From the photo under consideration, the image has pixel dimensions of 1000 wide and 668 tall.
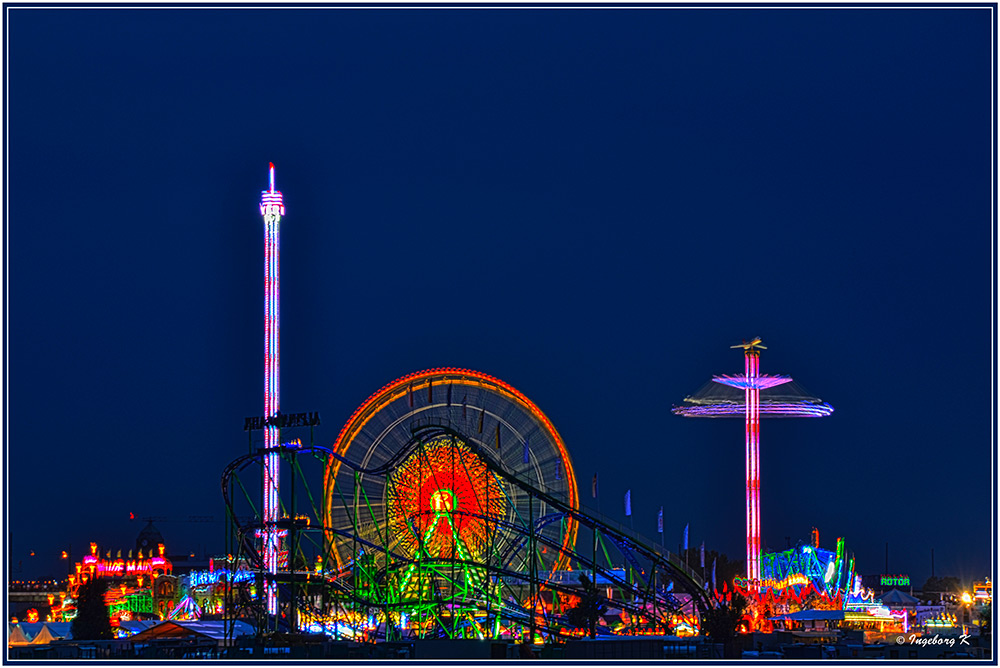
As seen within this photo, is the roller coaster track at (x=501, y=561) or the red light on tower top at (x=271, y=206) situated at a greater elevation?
the red light on tower top at (x=271, y=206)

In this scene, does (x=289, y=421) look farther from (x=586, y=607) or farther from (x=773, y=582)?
(x=773, y=582)

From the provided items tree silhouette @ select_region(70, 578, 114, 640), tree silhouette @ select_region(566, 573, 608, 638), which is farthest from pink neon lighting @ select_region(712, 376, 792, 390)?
tree silhouette @ select_region(70, 578, 114, 640)

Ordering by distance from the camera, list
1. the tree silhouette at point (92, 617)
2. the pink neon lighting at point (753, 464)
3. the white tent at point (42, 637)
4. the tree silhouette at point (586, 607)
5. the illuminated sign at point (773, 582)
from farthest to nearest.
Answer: the pink neon lighting at point (753, 464), the illuminated sign at point (773, 582), the tree silhouette at point (92, 617), the white tent at point (42, 637), the tree silhouette at point (586, 607)

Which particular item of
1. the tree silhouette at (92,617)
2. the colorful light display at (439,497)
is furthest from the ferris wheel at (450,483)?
the tree silhouette at (92,617)

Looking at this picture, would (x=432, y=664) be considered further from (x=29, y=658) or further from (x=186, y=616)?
(x=186, y=616)

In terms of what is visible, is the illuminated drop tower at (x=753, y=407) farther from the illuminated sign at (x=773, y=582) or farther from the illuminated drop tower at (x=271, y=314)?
the illuminated drop tower at (x=271, y=314)

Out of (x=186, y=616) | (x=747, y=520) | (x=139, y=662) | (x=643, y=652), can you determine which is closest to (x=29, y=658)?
(x=139, y=662)
